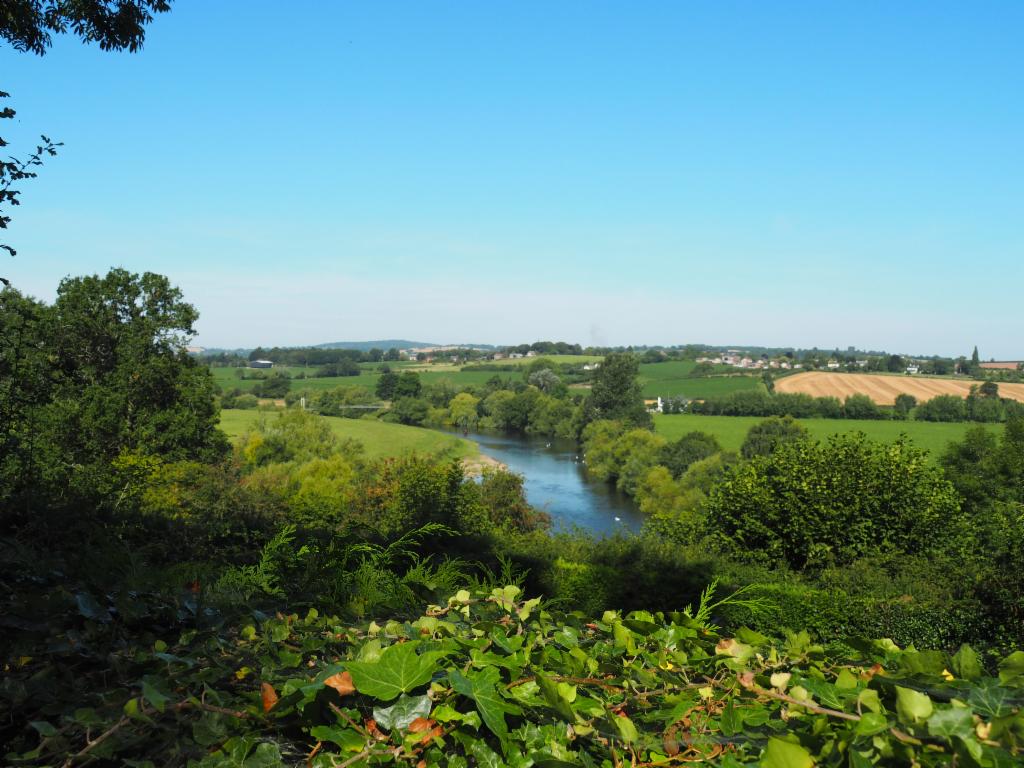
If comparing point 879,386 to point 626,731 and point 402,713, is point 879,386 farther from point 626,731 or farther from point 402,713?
point 402,713

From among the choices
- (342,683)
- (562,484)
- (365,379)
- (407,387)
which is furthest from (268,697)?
(365,379)

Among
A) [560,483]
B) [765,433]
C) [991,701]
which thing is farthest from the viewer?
[765,433]

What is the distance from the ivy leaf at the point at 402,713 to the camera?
1039 mm

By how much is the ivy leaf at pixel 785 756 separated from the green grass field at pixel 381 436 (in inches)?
1479

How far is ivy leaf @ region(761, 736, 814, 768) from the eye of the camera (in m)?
0.86

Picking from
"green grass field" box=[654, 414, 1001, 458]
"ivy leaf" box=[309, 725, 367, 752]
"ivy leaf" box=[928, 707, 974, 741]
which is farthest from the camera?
"green grass field" box=[654, 414, 1001, 458]

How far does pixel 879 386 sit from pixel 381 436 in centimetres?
5036

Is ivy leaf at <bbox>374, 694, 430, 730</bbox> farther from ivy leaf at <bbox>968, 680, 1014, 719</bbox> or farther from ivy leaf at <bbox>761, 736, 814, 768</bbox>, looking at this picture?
ivy leaf at <bbox>968, 680, 1014, 719</bbox>

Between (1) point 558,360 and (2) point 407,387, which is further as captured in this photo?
(1) point 558,360

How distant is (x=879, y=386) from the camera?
6875cm

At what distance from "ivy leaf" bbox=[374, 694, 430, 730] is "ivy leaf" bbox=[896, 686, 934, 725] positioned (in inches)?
25.6

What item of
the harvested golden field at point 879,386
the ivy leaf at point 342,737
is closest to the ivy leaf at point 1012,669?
the ivy leaf at point 342,737

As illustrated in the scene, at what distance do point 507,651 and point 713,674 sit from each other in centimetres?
41

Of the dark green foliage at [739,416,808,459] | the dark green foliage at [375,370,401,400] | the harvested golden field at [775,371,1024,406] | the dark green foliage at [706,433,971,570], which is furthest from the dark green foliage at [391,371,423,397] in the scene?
the dark green foliage at [706,433,971,570]
